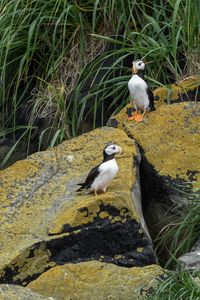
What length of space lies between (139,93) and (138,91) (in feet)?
0.16

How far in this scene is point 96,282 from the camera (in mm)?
5188

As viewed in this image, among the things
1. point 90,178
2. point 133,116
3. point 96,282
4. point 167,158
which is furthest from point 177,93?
point 96,282

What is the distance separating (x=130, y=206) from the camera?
565 centimetres

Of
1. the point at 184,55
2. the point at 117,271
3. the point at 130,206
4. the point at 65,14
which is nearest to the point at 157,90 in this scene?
the point at 184,55

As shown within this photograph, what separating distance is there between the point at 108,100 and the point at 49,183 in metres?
1.96

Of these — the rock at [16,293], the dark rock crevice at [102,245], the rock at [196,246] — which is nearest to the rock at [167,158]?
the rock at [196,246]

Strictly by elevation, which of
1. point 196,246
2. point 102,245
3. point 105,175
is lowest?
point 196,246

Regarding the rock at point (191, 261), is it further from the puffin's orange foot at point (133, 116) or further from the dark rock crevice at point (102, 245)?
the puffin's orange foot at point (133, 116)

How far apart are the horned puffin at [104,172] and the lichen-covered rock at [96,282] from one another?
0.63 m

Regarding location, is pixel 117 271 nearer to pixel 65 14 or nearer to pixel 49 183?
pixel 49 183

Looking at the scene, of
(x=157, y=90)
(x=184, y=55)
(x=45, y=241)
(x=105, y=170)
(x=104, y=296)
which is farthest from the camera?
(x=184, y=55)

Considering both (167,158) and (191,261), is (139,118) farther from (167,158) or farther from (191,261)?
(191,261)

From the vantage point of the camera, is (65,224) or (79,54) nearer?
(65,224)

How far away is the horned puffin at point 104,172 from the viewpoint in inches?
230
